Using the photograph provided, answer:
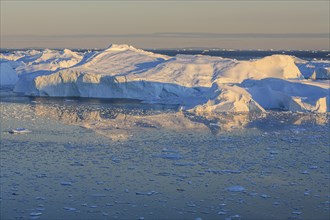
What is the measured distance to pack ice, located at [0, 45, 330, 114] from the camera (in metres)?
16.2

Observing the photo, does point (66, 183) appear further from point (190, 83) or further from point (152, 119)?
point (190, 83)

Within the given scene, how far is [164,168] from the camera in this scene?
8.51 meters

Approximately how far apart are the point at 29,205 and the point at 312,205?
353cm

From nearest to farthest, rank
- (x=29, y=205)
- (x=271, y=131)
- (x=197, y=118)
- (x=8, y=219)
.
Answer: (x=8, y=219) < (x=29, y=205) < (x=271, y=131) < (x=197, y=118)

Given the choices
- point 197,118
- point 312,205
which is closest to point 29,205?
point 312,205

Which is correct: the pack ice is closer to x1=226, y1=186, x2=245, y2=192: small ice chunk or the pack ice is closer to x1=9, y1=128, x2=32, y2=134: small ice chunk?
x1=9, y1=128, x2=32, y2=134: small ice chunk

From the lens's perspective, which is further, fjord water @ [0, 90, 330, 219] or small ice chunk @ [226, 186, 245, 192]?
small ice chunk @ [226, 186, 245, 192]

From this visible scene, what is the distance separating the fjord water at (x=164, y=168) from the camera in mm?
6531

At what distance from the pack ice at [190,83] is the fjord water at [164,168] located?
84.7 inches

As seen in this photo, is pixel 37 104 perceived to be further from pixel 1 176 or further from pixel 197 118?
pixel 1 176

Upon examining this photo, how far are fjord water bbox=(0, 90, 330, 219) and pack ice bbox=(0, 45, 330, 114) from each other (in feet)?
7.05

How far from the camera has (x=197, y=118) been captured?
46.7ft

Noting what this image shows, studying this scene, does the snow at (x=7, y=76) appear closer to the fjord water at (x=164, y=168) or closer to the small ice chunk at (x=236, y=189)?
the fjord water at (x=164, y=168)

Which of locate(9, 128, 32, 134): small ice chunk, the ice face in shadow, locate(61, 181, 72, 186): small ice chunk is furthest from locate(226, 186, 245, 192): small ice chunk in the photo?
locate(9, 128, 32, 134): small ice chunk
